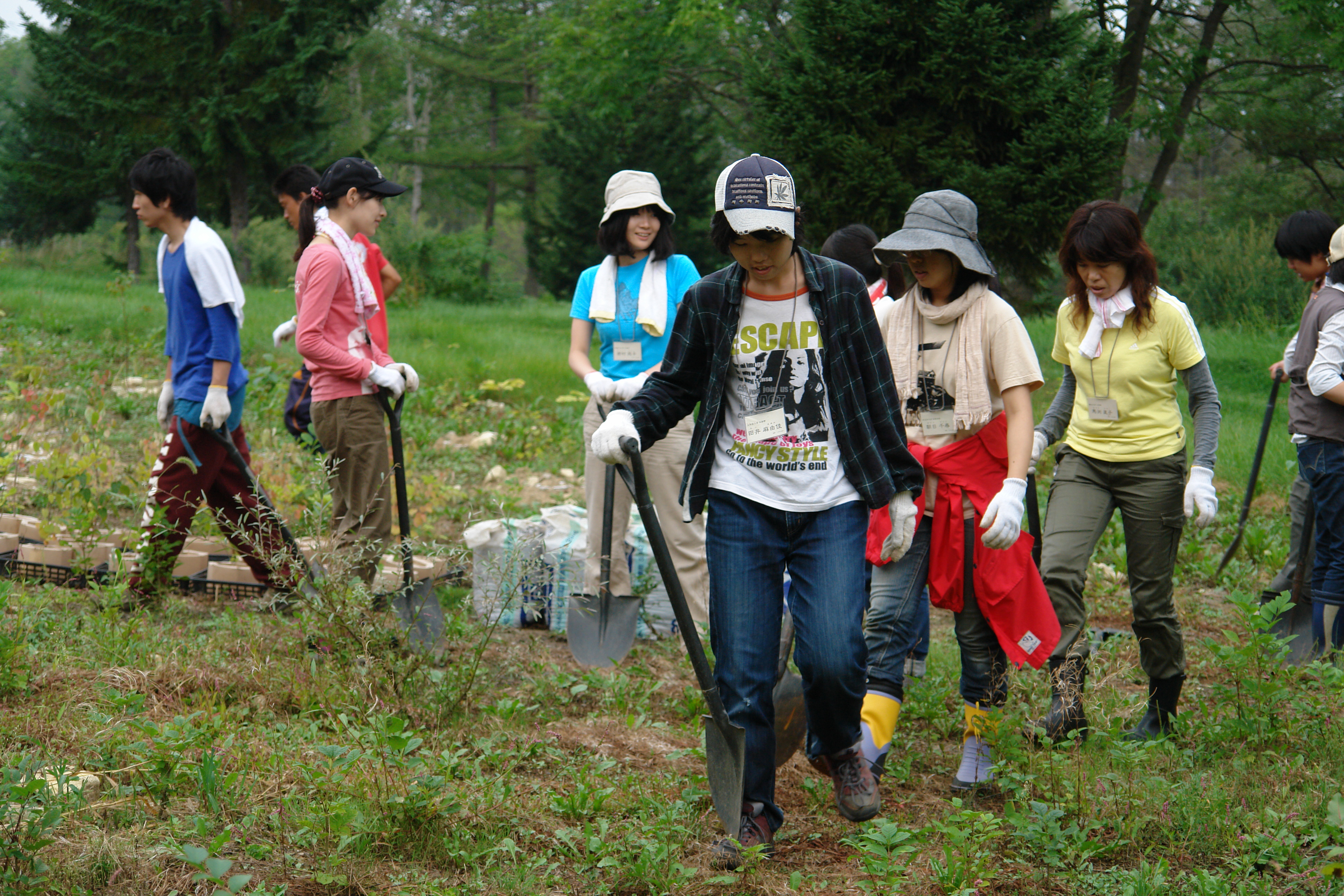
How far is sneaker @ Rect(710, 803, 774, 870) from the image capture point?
2734 mm

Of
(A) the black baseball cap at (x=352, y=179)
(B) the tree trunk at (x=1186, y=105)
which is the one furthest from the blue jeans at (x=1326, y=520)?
(B) the tree trunk at (x=1186, y=105)

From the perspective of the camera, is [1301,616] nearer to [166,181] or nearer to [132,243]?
[166,181]

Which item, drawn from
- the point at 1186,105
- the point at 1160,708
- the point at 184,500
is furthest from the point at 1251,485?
the point at 1186,105

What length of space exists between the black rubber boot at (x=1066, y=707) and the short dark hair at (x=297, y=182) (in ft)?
13.8

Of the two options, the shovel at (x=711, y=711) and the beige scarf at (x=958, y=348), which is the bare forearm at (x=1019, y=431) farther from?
the shovel at (x=711, y=711)

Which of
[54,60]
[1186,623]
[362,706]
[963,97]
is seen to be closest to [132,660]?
[362,706]

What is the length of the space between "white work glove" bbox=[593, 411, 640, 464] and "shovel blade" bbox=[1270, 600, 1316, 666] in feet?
11.1

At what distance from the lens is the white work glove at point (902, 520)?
9.74 feet

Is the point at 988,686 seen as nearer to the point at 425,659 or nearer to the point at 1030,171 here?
the point at 425,659

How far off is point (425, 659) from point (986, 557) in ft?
6.21

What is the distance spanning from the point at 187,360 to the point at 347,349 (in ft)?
2.31

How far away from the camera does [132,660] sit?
12.4 feet

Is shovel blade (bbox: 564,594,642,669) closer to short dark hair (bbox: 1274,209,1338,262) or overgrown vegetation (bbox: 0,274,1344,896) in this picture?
overgrown vegetation (bbox: 0,274,1344,896)

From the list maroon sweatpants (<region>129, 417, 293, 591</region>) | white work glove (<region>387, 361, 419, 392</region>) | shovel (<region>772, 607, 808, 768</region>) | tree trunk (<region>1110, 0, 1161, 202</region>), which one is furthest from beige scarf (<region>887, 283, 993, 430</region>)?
tree trunk (<region>1110, 0, 1161, 202</region>)
